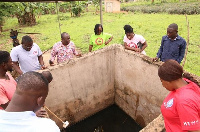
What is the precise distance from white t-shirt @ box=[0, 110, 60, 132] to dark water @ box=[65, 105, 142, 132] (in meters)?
3.33

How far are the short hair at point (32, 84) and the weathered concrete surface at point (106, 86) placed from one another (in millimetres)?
2171

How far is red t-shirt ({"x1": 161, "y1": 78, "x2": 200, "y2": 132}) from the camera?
1402mm

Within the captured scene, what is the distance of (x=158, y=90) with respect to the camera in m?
3.50

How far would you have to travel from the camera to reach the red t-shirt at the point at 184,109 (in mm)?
1402

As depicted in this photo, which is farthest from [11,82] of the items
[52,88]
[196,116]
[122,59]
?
[122,59]

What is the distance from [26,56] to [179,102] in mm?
3090

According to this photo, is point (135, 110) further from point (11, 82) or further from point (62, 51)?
point (11, 82)

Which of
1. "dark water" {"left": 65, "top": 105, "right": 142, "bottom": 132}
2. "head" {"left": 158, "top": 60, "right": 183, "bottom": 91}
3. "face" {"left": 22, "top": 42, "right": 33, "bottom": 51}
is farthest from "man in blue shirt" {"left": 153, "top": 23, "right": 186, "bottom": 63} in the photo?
"face" {"left": 22, "top": 42, "right": 33, "bottom": 51}

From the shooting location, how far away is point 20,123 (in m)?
1.13

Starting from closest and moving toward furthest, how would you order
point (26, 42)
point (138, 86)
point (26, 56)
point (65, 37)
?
point (26, 42), point (26, 56), point (65, 37), point (138, 86)

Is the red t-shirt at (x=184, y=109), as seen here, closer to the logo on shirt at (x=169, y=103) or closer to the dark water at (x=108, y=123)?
the logo on shirt at (x=169, y=103)

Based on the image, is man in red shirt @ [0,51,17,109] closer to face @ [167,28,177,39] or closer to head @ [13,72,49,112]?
head @ [13,72,49,112]

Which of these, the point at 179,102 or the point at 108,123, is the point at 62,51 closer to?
the point at 108,123

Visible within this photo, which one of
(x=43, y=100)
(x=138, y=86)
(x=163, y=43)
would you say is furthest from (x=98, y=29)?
(x=43, y=100)
